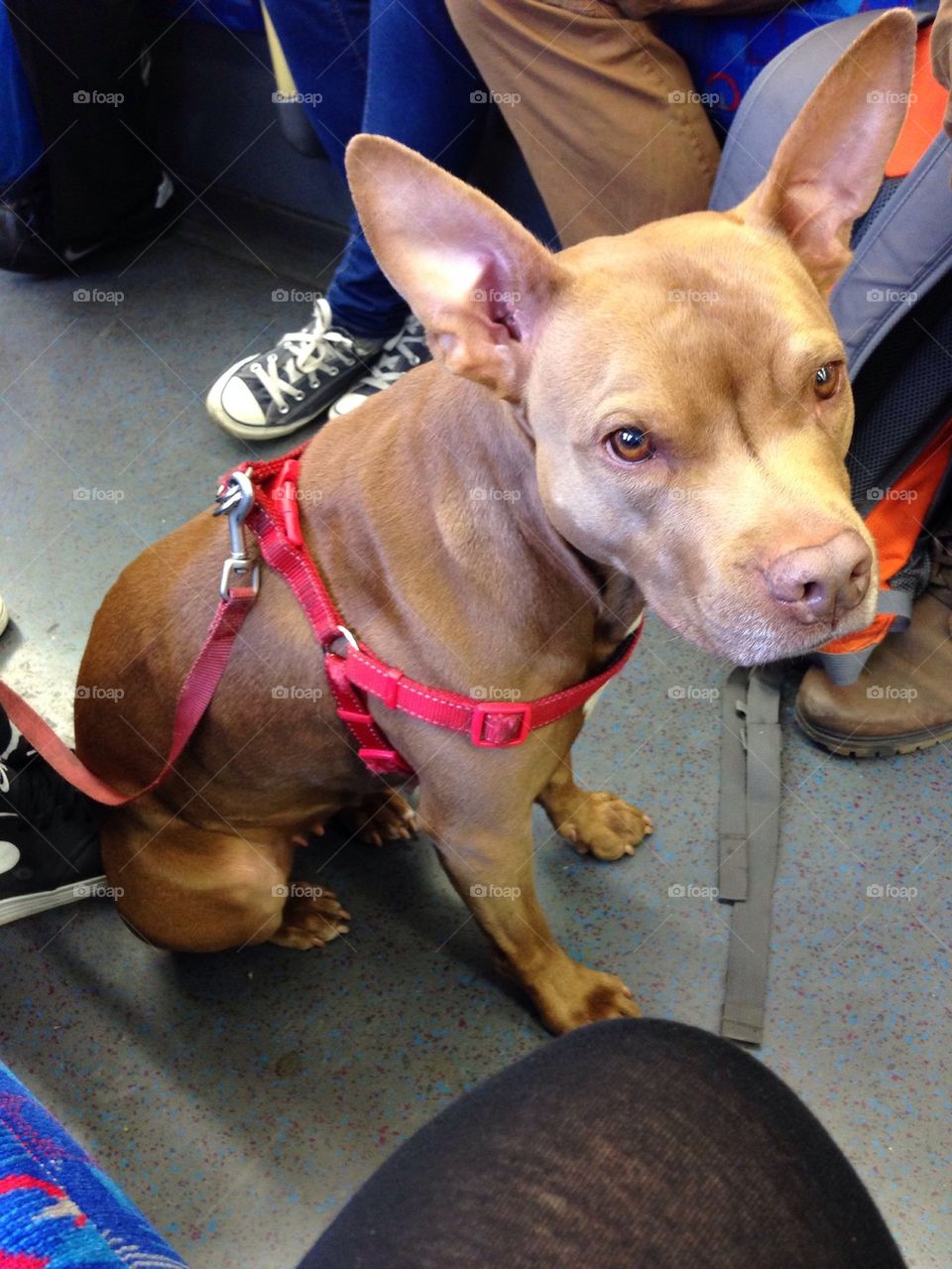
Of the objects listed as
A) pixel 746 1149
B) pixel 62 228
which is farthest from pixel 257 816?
pixel 62 228

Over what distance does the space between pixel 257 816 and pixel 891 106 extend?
145cm

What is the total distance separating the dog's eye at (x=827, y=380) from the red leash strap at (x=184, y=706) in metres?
0.87

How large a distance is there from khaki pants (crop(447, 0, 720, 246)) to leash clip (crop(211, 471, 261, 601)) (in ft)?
4.09

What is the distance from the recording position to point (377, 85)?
2742mm

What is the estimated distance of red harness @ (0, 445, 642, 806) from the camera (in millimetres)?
1560

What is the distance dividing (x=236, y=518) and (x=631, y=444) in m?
0.65

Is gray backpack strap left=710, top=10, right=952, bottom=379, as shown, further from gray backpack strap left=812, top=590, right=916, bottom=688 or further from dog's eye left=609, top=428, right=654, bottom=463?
dog's eye left=609, top=428, right=654, bottom=463

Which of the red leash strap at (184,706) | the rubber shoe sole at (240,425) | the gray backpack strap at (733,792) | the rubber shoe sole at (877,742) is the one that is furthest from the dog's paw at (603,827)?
the rubber shoe sole at (240,425)

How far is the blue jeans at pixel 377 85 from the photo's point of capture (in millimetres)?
2674

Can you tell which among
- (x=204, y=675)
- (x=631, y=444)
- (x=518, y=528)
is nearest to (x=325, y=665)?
(x=204, y=675)

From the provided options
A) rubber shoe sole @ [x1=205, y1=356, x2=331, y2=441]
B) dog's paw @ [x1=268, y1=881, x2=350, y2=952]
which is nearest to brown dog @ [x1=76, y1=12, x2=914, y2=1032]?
dog's paw @ [x1=268, y1=881, x2=350, y2=952]

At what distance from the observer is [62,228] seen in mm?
3629

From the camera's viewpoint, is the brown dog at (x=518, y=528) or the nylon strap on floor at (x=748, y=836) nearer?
the brown dog at (x=518, y=528)

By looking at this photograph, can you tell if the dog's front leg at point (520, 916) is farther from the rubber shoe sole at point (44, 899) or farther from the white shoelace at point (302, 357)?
the white shoelace at point (302, 357)
